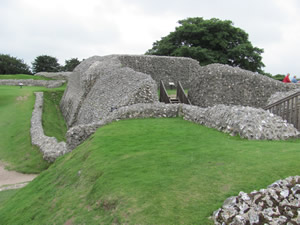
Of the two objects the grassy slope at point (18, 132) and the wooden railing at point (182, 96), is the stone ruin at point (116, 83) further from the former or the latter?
the grassy slope at point (18, 132)

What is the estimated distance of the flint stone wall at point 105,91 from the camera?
14719 millimetres

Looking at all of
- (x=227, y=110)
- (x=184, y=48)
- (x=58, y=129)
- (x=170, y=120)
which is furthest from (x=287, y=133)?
(x=184, y=48)

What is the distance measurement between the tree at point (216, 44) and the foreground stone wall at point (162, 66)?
9330 mm

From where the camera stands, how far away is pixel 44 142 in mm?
15328

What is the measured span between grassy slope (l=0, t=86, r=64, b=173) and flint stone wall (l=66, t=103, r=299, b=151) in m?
3.63

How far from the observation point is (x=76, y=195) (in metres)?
6.28

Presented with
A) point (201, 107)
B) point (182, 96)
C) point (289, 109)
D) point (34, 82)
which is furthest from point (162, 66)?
point (34, 82)

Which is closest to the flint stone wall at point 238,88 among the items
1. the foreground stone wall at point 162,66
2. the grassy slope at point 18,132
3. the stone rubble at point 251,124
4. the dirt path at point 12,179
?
the stone rubble at point 251,124

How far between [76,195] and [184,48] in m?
31.0

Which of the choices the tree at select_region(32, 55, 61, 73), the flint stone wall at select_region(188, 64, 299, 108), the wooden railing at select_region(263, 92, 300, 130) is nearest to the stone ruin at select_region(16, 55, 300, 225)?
the flint stone wall at select_region(188, 64, 299, 108)

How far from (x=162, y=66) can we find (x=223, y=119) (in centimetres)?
1660

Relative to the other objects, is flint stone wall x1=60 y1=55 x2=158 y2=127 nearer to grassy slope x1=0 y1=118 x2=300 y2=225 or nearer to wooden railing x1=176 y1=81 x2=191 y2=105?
wooden railing x1=176 y1=81 x2=191 y2=105

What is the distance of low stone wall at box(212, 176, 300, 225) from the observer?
143 inches

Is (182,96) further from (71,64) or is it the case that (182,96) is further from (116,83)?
Result: (71,64)
